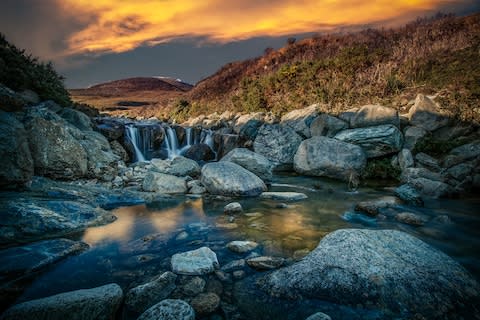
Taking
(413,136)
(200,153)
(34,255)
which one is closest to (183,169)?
(200,153)

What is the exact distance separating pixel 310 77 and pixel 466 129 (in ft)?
33.6

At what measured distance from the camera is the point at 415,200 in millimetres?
6574

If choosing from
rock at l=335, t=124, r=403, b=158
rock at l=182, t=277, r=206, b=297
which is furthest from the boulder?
rock at l=182, t=277, r=206, b=297

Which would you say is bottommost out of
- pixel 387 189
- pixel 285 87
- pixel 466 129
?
pixel 387 189

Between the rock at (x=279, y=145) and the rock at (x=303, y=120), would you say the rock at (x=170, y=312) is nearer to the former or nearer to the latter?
the rock at (x=279, y=145)

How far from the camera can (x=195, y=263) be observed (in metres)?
3.54

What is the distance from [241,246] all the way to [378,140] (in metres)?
7.86

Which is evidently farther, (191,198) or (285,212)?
(191,198)

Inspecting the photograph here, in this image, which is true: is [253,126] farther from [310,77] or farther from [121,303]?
[121,303]

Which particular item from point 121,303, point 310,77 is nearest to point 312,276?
point 121,303

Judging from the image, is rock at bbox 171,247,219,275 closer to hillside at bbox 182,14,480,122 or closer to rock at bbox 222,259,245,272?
rock at bbox 222,259,245,272

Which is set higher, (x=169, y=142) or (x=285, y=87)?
(x=285, y=87)

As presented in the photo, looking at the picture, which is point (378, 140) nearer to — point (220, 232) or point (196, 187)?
point (196, 187)

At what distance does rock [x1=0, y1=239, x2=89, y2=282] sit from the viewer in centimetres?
329
